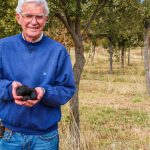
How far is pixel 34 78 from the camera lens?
3809 millimetres

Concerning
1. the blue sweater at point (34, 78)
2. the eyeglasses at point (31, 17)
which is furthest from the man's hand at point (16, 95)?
the eyeglasses at point (31, 17)

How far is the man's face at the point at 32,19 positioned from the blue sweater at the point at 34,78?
0.10m

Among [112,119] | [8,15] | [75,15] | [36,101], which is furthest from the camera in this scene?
[112,119]

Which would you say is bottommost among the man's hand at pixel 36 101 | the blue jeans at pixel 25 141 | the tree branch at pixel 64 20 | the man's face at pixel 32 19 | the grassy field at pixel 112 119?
the grassy field at pixel 112 119

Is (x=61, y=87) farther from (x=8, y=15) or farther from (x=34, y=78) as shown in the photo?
(x=8, y=15)

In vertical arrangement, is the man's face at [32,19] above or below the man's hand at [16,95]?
above

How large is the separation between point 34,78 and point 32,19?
1.65ft

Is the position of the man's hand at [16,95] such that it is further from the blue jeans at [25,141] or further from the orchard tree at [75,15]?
the orchard tree at [75,15]

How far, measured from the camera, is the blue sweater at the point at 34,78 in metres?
3.80

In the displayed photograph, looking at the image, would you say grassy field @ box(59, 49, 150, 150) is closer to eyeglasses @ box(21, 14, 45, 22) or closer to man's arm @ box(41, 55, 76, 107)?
man's arm @ box(41, 55, 76, 107)

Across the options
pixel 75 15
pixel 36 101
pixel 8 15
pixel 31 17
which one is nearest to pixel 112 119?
pixel 75 15

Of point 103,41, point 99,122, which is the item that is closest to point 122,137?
point 99,122

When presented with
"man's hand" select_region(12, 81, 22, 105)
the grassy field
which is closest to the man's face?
"man's hand" select_region(12, 81, 22, 105)

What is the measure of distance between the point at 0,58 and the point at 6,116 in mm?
503
